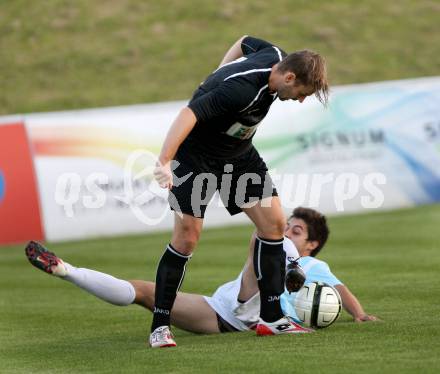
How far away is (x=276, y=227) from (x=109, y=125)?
34.5 feet

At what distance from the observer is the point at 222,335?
8.26 metres

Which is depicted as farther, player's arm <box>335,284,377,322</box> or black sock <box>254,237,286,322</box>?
player's arm <box>335,284,377,322</box>

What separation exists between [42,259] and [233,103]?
66.8 inches

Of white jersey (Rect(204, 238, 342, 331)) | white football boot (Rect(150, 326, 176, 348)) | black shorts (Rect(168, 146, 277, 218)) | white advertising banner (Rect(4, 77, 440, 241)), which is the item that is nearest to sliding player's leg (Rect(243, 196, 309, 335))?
black shorts (Rect(168, 146, 277, 218))

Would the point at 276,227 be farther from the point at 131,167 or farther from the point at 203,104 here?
the point at 131,167

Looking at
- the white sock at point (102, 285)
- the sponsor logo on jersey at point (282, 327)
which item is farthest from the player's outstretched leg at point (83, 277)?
the sponsor logo on jersey at point (282, 327)

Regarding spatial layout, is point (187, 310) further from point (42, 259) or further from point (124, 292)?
point (42, 259)

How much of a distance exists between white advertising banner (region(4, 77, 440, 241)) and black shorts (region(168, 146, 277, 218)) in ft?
32.2

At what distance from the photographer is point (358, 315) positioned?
27.6 feet

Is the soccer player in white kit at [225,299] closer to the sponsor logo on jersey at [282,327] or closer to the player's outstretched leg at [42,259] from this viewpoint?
the sponsor logo on jersey at [282,327]

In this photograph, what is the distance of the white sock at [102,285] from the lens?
7876 millimetres

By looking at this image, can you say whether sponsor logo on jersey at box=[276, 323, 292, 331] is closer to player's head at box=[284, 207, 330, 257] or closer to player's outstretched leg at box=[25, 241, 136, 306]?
player's head at box=[284, 207, 330, 257]

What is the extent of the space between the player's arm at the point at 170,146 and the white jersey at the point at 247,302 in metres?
1.57

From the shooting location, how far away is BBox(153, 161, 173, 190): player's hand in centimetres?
707
